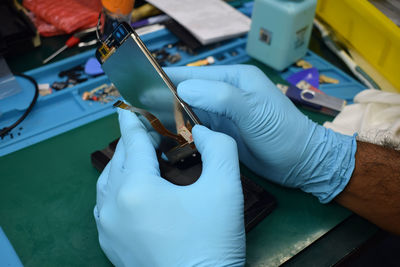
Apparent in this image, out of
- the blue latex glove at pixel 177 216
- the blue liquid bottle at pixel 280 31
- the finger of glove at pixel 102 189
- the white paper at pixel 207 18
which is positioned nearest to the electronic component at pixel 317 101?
the blue liquid bottle at pixel 280 31

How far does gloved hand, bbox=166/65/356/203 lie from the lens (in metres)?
0.77

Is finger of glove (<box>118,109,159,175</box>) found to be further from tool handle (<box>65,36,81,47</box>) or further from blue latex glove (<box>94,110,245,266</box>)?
tool handle (<box>65,36,81,47</box>)

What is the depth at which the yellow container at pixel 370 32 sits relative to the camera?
1034 millimetres

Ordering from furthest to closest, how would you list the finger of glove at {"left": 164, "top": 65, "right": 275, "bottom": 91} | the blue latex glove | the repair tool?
the repair tool
the finger of glove at {"left": 164, "top": 65, "right": 275, "bottom": 91}
the blue latex glove

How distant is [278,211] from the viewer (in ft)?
2.68

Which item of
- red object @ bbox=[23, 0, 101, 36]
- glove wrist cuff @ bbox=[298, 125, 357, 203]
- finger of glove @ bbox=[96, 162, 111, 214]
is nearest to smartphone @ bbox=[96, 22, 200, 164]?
finger of glove @ bbox=[96, 162, 111, 214]

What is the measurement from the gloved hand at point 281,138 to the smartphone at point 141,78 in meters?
0.05

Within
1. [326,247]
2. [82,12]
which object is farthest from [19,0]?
[326,247]

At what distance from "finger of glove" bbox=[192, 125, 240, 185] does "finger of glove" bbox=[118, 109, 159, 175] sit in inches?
4.0

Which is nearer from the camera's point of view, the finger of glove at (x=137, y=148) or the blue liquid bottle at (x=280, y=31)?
the finger of glove at (x=137, y=148)

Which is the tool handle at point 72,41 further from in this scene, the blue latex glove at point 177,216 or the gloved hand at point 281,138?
the blue latex glove at point 177,216

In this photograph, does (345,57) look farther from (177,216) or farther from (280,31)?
(177,216)

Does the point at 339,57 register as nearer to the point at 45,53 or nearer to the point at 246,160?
the point at 246,160

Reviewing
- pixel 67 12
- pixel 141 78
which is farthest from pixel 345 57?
pixel 67 12
